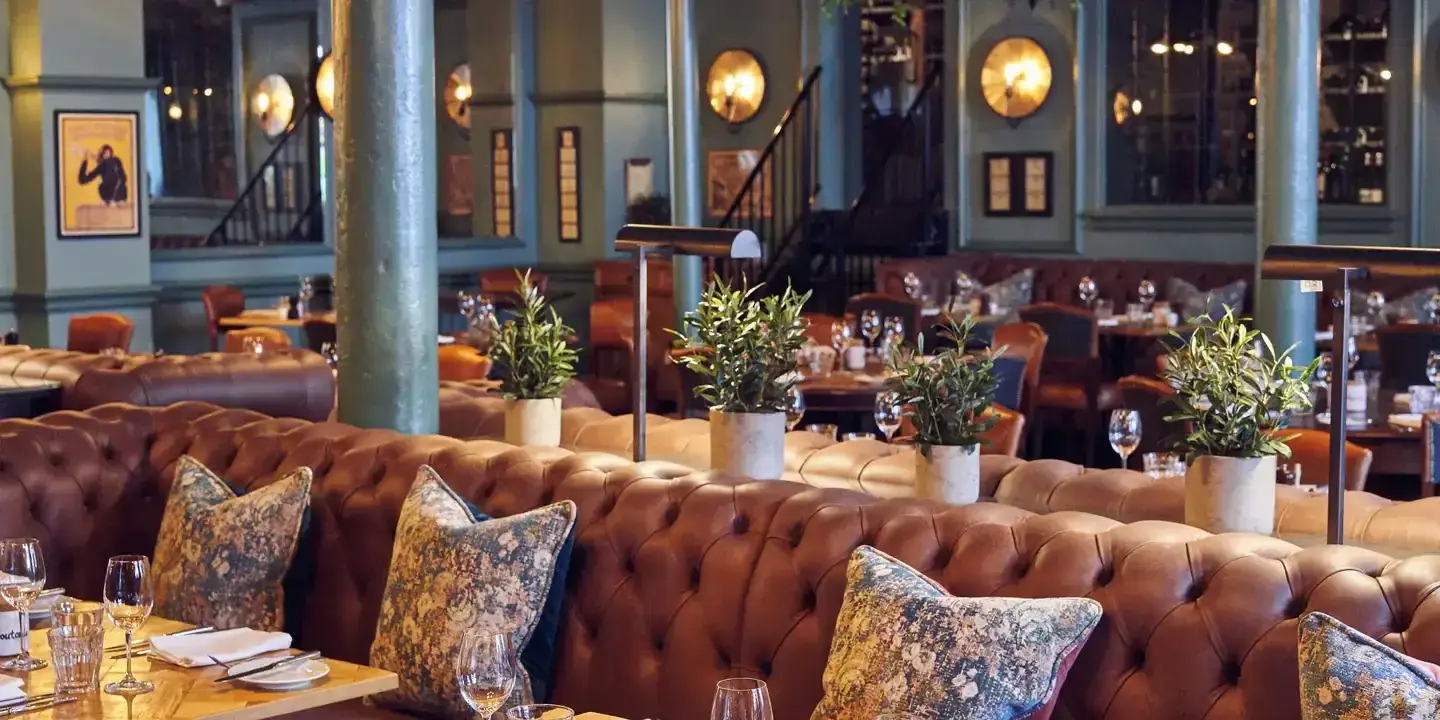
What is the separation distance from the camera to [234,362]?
5.65 meters

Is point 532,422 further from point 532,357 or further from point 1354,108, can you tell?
point 1354,108

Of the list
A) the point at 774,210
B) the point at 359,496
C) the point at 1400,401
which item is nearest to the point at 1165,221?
the point at 774,210

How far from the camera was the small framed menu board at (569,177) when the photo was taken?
566 inches

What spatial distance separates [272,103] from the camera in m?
15.0

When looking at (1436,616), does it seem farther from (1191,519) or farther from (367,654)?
(367,654)

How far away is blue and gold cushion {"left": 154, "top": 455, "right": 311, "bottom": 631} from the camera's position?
4.11 m

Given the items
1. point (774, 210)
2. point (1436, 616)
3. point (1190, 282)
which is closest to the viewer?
point (1436, 616)

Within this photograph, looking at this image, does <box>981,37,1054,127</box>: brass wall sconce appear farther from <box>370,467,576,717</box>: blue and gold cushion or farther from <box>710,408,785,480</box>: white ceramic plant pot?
<box>370,467,576,717</box>: blue and gold cushion

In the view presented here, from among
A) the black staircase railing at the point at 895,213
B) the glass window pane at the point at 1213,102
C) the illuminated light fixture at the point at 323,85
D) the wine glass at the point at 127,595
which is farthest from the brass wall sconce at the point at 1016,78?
the wine glass at the point at 127,595

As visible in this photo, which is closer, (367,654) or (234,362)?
(367,654)

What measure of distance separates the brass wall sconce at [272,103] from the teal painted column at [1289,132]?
30.7ft

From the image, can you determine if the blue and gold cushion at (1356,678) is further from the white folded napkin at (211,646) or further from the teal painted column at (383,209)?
the teal painted column at (383,209)

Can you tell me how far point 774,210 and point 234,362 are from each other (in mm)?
8587

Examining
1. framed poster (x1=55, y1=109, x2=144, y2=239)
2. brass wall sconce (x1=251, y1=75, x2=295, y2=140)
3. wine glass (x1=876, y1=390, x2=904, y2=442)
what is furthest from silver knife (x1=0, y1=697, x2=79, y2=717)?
brass wall sconce (x1=251, y1=75, x2=295, y2=140)
